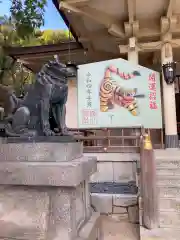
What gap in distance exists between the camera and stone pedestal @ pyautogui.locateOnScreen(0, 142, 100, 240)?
2271mm

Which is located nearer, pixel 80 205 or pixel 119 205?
pixel 80 205

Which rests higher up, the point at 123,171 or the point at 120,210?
the point at 123,171

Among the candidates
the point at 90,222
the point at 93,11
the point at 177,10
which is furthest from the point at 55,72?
the point at 177,10

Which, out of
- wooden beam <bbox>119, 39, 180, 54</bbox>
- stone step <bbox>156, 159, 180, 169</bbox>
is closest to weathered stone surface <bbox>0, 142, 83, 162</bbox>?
stone step <bbox>156, 159, 180, 169</bbox>

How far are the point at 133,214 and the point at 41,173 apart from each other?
2.95 metres

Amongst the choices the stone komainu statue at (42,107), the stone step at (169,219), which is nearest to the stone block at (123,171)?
the stone step at (169,219)

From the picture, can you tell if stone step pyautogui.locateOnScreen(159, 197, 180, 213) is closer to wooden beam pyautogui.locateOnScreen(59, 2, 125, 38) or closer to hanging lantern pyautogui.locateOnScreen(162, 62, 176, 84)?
hanging lantern pyautogui.locateOnScreen(162, 62, 176, 84)

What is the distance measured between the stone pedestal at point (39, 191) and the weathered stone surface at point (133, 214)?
2209mm

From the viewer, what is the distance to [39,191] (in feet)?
7.82

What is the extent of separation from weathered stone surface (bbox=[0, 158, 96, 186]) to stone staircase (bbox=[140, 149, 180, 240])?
7.36 feet

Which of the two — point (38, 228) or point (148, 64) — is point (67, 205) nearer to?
point (38, 228)

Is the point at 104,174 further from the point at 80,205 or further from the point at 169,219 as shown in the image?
the point at 80,205

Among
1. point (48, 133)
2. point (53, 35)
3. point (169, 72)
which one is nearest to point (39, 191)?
point (48, 133)

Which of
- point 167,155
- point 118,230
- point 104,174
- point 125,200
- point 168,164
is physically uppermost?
point 167,155
